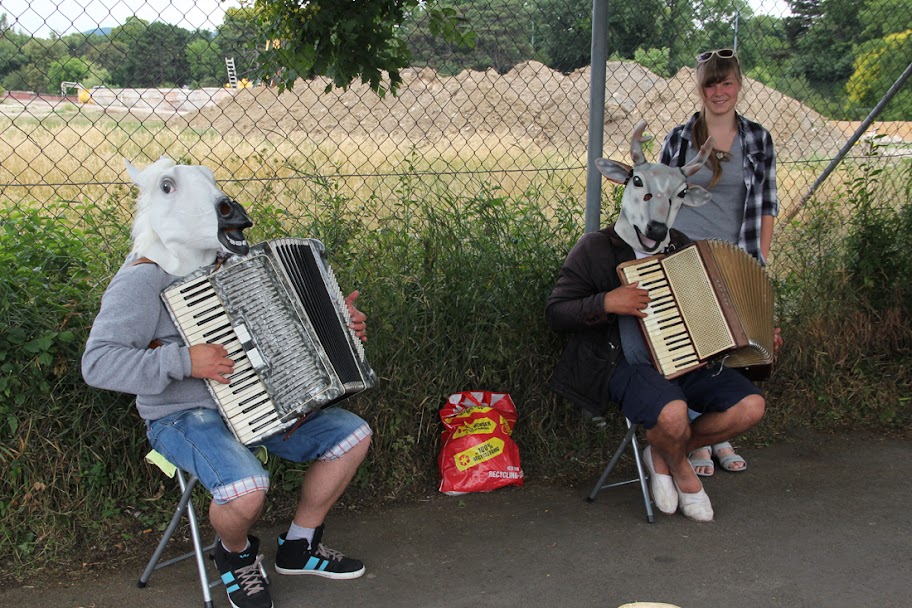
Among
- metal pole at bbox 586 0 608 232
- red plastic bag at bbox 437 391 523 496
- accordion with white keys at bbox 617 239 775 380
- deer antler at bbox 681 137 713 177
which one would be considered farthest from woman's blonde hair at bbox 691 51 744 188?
red plastic bag at bbox 437 391 523 496

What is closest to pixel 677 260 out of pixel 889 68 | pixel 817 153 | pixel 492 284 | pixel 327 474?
pixel 492 284

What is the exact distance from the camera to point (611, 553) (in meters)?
3.44

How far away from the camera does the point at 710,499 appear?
12.9 feet

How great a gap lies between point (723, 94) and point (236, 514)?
2758mm

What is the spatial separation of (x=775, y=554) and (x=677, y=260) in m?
1.21

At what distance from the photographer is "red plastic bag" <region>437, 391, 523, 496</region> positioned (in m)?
3.94

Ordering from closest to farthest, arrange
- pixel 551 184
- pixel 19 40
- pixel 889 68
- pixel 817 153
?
pixel 19 40 → pixel 551 184 → pixel 889 68 → pixel 817 153

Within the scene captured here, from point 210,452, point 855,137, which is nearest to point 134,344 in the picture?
point 210,452

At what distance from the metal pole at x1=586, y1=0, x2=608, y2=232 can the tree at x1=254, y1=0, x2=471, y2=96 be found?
2.40 ft

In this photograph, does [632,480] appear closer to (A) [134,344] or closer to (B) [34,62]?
(A) [134,344]

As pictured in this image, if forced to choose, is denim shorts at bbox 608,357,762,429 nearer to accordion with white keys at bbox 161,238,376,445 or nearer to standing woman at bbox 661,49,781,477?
standing woman at bbox 661,49,781,477

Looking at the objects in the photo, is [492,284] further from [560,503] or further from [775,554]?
[775,554]

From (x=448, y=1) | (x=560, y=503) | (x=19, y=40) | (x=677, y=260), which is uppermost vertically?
(x=448, y=1)

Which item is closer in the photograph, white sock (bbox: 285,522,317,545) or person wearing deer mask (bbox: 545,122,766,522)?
white sock (bbox: 285,522,317,545)
